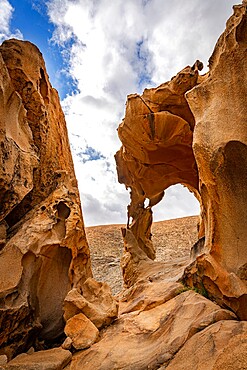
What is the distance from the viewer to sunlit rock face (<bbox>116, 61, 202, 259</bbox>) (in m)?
9.01

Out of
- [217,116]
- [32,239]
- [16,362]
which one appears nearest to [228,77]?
[217,116]

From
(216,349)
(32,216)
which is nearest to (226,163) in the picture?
(216,349)

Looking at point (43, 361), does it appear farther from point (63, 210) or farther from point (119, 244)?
point (119, 244)

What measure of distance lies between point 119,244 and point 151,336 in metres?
18.4

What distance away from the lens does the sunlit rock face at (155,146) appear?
29.6 ft

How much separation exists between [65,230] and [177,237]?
17470 millimetres

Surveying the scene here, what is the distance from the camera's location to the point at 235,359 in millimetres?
2447

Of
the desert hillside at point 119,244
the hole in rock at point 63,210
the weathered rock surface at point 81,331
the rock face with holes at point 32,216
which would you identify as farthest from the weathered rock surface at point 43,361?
the desert hillside at point 119,244

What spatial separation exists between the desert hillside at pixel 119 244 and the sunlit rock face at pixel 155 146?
197 inches

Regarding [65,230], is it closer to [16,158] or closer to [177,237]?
[16,158]

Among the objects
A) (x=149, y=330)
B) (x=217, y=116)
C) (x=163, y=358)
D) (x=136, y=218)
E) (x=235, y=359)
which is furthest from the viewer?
(x=136, y=218)

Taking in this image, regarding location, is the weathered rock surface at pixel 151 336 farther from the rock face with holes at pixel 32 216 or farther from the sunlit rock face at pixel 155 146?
the sunlit rock face at pixel 155 146

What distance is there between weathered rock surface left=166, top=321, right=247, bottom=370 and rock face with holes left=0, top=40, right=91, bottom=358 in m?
2.81

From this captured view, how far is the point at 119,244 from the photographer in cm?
2241
